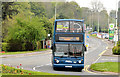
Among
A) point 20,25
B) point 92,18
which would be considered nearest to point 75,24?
point 20,25

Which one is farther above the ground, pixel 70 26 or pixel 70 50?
pixel 70 26

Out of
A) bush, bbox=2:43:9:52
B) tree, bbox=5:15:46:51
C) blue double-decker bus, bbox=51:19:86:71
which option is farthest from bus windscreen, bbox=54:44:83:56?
bush, bbox=2:43:9:52

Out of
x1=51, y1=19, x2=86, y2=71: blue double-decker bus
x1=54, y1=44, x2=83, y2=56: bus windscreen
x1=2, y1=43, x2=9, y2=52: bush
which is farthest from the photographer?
x1=2, y1=43, x2=9, y2=52: bush

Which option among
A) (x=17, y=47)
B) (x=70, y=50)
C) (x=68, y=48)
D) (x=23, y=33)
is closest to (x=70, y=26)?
(x=68, y=48)

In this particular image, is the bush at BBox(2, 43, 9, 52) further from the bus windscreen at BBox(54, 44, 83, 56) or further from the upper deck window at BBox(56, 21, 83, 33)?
the bus windscreen at BBox(54, 44, 83, 56)

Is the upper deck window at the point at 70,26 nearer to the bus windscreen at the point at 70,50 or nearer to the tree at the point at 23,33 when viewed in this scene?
the bus windscreen at the point at 70,50

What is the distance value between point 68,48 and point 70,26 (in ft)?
6.84

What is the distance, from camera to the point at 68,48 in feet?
66.2

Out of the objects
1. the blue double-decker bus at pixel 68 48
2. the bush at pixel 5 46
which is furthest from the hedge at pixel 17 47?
the blue double-decker bus at pixel 68 48

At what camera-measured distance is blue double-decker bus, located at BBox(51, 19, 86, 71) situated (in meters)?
20.1

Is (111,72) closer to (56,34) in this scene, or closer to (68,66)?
(68,66)

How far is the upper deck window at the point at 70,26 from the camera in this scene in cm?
2066

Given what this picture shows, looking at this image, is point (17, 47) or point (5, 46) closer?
point (5, 46)

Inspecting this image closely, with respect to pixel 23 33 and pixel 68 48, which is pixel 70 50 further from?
pixel 23 33
